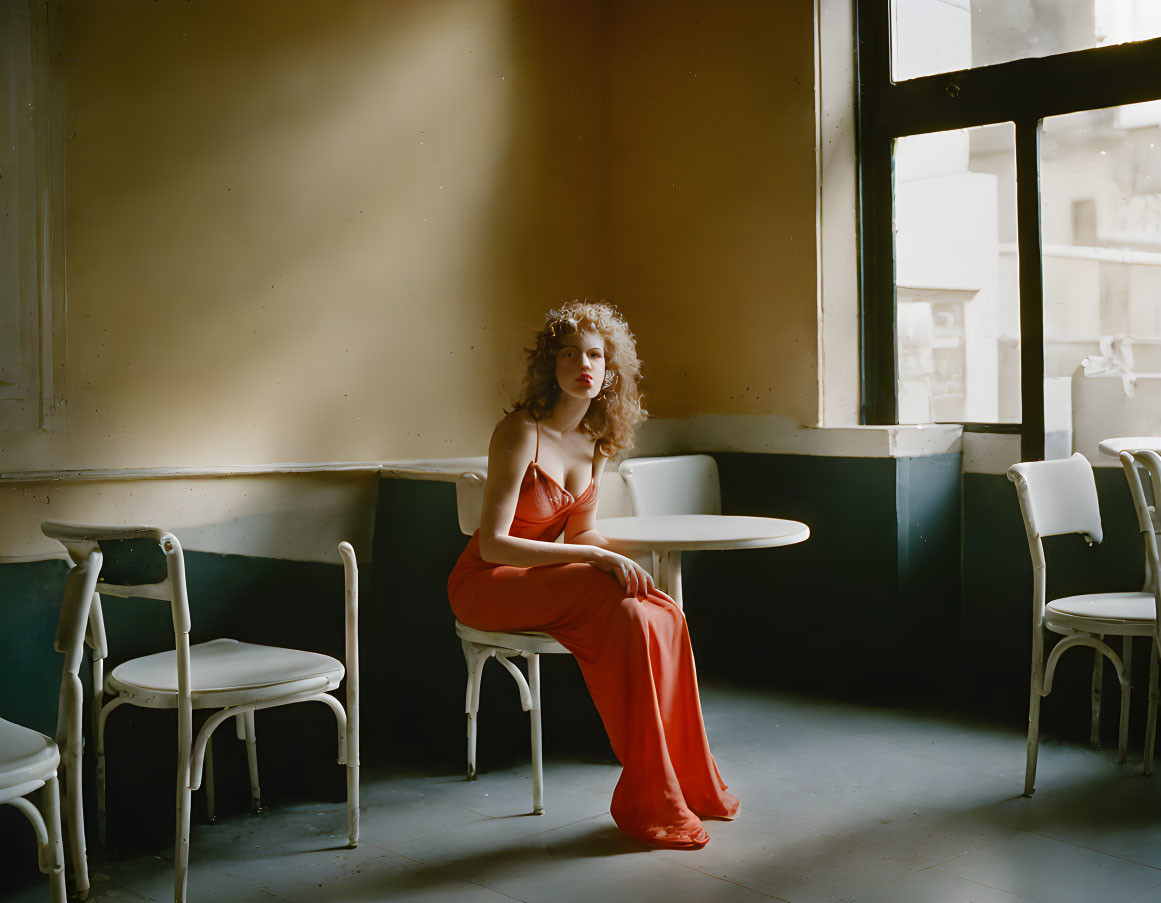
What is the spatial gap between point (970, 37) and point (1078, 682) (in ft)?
7.03

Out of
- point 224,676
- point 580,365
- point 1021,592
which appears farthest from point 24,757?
point 1021,592

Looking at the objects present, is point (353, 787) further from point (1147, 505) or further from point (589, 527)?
point (1147, 505)

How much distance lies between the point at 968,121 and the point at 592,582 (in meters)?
2.20

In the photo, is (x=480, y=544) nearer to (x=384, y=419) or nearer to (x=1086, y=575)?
(x=384, y=419)

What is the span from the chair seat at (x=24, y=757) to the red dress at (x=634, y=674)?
1125mm

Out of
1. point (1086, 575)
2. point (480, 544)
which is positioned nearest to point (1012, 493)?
point (1086, 575)

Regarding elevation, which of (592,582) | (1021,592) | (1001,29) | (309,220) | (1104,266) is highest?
(1001,29)

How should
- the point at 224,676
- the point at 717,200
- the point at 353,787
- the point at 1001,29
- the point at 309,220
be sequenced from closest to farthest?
the point at 224,676
the point at 353,787
the point at 309,220
the point at 1001,29
the point at 717,200

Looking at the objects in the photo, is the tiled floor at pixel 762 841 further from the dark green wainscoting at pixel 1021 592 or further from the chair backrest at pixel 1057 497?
the chair backrest at pixel 1057 497

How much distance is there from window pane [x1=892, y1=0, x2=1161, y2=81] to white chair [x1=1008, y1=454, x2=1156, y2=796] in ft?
4.56

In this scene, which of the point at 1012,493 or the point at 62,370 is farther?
the point at 1012,493

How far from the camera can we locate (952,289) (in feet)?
13.2

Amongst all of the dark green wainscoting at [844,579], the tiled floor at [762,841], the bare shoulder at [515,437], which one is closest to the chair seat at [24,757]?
the tiled floor at [762,841]

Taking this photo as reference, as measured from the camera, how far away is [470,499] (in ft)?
10.3
